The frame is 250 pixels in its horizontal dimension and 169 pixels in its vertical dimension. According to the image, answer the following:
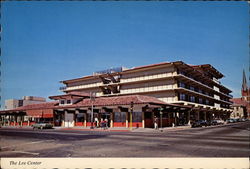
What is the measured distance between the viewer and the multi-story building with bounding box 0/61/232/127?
3412 centimetres

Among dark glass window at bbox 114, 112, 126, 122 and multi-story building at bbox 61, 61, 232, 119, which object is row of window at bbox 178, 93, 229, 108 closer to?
multi-story building at bbox 61, 61, 232, 119

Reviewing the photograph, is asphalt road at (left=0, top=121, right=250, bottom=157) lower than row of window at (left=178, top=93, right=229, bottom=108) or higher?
lower

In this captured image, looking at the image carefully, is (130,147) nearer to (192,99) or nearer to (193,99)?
(192,99)

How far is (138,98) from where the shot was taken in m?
34.3

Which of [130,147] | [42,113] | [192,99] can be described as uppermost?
[192,99]

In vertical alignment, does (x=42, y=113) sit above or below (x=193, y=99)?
below

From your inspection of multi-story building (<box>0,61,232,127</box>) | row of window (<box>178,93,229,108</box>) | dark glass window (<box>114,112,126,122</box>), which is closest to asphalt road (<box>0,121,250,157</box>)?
multi-story building (<box>0,61,232,127</box>)

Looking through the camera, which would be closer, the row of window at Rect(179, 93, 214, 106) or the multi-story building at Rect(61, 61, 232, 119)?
the multi-story building at Rect(61, 61, 232, 119)

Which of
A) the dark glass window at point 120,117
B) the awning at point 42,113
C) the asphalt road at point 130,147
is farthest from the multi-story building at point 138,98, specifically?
the asphalt road at point 130,147

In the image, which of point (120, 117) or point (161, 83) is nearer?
point (120, 117)

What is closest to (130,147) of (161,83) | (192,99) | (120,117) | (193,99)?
(120,117)

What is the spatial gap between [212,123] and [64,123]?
3207 cm

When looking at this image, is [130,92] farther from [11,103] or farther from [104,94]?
[11,103]

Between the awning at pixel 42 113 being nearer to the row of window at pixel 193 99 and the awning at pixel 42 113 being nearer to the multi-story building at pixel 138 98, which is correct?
the multi-story building at pixel 138 98
